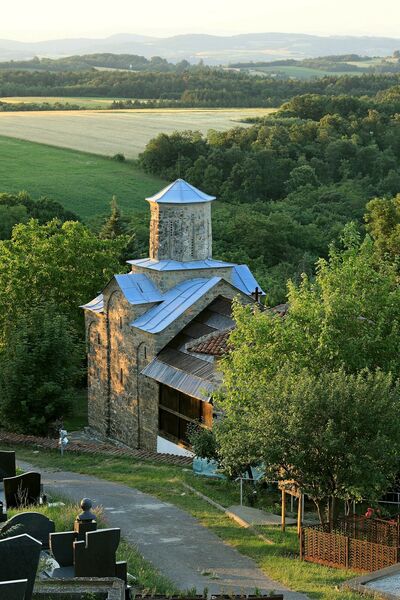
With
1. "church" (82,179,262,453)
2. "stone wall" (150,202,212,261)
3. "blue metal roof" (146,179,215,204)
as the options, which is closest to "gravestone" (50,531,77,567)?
"church" (82,179,262,453)

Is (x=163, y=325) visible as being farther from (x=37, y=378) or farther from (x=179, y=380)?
(x=37, y=378)

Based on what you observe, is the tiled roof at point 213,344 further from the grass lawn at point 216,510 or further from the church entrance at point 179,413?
the grass lawn at point 216,510

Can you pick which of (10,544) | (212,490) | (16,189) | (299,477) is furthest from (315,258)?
(10,544)

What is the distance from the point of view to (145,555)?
22.6 m

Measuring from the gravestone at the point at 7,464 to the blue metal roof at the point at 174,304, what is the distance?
10806 mm

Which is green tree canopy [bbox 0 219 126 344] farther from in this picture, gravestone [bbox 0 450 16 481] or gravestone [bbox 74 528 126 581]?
gravestone [bbox 74 528 126 581]

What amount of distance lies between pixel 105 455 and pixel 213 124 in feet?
283

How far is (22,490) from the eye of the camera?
80.3 ft

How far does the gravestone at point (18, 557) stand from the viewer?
15.1 metres

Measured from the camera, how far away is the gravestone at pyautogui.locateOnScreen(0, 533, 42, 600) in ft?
49.7

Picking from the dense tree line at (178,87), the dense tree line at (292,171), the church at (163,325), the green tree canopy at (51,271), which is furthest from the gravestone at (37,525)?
the dense tree line at (178,87)

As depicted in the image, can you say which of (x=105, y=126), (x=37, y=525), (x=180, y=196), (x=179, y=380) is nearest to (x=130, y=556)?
(x=37, y=525)

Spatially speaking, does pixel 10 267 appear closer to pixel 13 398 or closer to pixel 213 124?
pixel 13 398

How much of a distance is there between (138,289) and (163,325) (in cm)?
247
